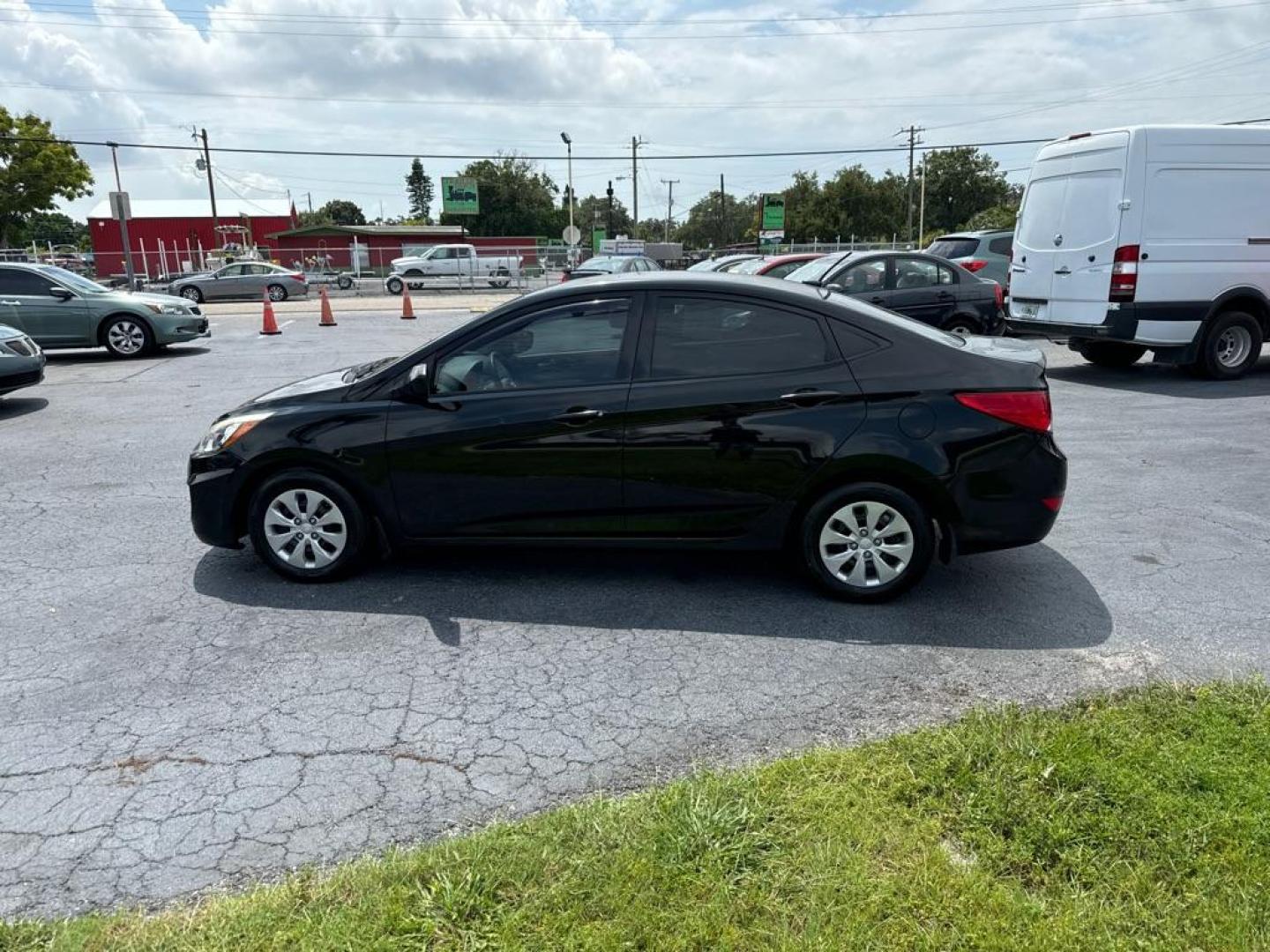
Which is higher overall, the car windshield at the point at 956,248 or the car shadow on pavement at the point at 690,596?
the car windshield at the point at 956,248

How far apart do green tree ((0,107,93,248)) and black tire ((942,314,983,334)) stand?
167 ft

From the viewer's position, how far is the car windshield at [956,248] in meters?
16.0

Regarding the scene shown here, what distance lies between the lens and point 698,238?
114 m

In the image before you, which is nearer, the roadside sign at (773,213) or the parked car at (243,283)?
the parked car at (243,283)

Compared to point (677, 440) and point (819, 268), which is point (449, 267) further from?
point (677, 440)

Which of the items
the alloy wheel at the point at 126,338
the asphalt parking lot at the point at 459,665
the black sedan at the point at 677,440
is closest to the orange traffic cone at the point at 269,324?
the alloy wheel at the point at 126,338

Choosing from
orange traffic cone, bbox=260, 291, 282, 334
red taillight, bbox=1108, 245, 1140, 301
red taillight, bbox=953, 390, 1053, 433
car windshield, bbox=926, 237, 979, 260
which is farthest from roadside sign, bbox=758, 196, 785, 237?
red taillight, bbox=953, 390, 1053, 433

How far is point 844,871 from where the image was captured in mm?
2516

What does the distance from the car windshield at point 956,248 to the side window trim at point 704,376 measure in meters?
12.5

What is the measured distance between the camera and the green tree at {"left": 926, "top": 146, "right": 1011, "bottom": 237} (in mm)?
84562

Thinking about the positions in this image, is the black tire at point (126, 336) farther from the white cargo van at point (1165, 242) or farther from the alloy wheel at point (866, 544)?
the alloy wheel at point (866, 544)

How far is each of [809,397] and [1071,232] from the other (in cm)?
773

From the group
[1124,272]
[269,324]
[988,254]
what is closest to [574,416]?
[1124,272]

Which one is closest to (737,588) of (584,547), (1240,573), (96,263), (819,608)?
(819,608)
